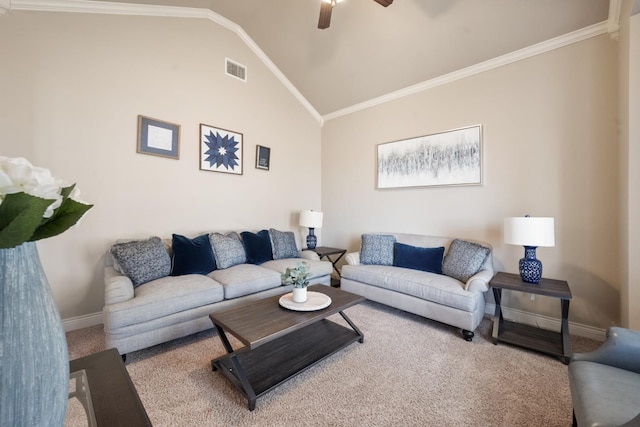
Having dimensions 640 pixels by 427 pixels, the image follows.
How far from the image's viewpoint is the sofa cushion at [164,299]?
191cm

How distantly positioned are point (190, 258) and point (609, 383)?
303cm

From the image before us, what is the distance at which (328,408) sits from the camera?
1561mm

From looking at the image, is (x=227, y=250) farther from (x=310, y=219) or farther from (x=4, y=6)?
(x=4, y=6)

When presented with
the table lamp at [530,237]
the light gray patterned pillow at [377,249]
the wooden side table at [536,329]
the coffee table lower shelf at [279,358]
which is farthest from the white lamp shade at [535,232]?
the coffee table lower shelf at [279,358]

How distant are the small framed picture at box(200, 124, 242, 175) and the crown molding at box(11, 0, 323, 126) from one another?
4.14 feet

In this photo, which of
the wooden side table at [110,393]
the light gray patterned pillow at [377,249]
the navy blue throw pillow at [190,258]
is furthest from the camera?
the light gray patterned pillow at [377,249]

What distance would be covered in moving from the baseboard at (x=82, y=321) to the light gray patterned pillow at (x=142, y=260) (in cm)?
80

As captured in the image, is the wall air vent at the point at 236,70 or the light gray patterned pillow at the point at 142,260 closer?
the light gray patterned pillow at the point at 142,260

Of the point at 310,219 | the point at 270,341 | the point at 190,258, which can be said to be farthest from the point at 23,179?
the point at 310,219

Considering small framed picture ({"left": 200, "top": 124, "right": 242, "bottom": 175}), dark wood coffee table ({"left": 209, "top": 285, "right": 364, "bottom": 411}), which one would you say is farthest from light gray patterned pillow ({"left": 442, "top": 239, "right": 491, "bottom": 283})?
small framed picture ({"left": 200, "top": 124, "right": 242, "bottom": 175})

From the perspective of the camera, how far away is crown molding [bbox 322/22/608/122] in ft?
7.93

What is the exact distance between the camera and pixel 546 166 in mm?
2639

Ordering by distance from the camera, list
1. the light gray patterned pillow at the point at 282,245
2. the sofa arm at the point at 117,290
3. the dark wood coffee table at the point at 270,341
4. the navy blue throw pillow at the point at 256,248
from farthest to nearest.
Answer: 1. the light gray patterned pillow at the point at 282,245
2. the navy blue throw pillow at the point at 256,248
3. the sofa arm at the point at 117,290
4. the dark wood coffee table at the point at 270,341

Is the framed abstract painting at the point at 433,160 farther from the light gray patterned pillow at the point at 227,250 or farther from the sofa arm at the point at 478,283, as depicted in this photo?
the light gray patterned pillow at the point at 227,250
